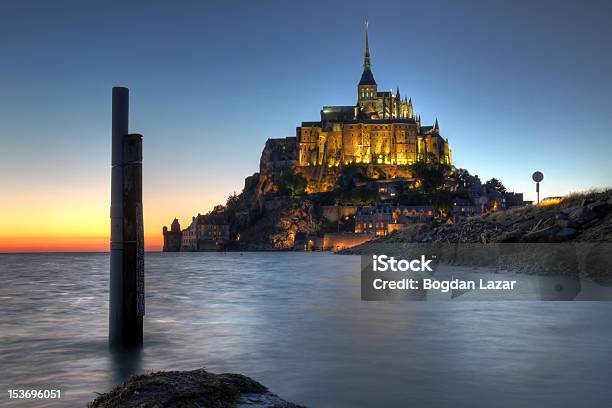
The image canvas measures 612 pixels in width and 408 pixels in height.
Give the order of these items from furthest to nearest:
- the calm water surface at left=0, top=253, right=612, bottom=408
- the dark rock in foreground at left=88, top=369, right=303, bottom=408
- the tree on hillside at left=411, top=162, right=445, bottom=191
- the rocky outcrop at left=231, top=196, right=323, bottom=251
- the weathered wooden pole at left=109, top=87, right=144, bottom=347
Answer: the rocky outcrop at left=231, top=196, right=323, bottom=251
the tree on hillside at left=411, top=162, right=445, bottom=191
the weathered wooden pole at left=109, top=87, right=144, bottom=347
the calm water surface at left=0, top=253, right=612, bottom=408
the dark rock in foreground at left=88, top=369, right=303, bottom=408

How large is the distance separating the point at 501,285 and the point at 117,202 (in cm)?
1888

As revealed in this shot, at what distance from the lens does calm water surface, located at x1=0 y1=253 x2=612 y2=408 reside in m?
7.04

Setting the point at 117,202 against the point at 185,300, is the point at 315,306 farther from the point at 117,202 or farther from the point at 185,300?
the point at 117,202

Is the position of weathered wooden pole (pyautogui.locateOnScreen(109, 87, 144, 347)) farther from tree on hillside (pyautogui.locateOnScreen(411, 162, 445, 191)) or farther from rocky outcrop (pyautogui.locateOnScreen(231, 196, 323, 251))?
rocky outcrop (pyautogui.locateOnScreen(231, 196, 323, 251))

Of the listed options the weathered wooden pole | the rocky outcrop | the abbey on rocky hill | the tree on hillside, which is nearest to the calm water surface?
the weathered wooden pole

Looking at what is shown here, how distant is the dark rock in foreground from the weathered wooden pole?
384 centimetres

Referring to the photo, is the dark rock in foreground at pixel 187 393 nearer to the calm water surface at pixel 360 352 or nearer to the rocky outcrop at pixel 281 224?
the calm water surface at pixel 360 352

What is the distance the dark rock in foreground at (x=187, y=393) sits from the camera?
4.17m

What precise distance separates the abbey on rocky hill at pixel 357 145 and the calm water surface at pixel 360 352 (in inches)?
5839

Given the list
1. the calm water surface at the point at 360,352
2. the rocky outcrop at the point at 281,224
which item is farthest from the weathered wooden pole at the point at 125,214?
the rocky outcrop at the point at 281,224

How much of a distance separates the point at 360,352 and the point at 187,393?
19.9 ft

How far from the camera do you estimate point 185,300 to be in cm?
2231

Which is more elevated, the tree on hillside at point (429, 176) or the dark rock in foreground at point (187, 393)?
the tree on hillside at point (429, 176)

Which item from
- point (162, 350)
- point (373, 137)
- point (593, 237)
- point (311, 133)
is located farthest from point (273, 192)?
point (162, 350)
